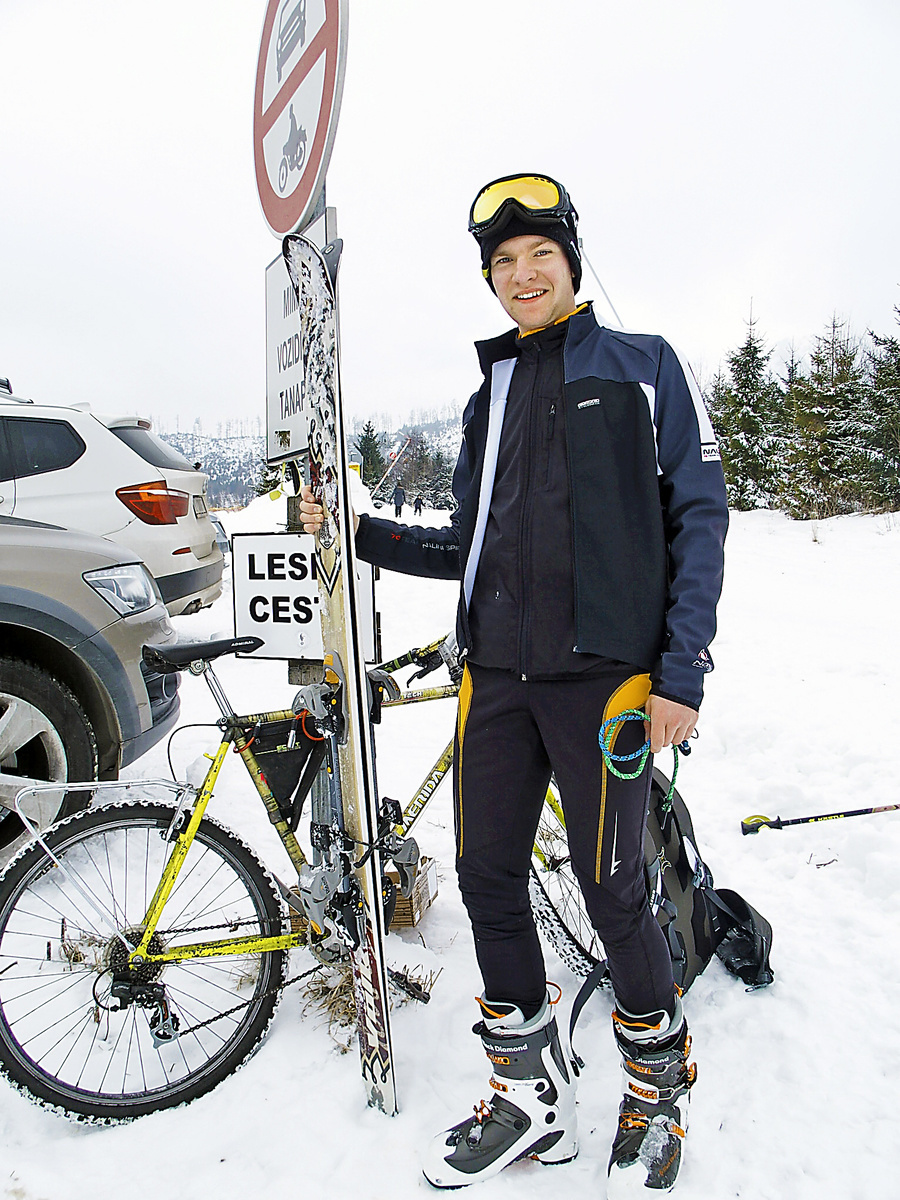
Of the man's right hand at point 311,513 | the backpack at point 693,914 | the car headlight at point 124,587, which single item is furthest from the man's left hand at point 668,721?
the car headlight at point 124,587

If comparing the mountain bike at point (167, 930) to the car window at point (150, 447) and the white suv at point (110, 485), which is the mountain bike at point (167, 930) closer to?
the white suv at point (110, 485)

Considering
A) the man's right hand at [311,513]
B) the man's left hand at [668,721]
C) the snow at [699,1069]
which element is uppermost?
the man's right hand at [311,513]

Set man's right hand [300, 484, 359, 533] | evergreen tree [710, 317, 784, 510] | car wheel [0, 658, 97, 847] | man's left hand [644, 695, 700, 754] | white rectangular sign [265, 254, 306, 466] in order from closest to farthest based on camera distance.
A: man's left hand [644, 695, 700, 754] → man's right hand [300, 484, 359, 533] → white rectangular sign [265, 254, 306, 466] → car wheel [0, 658, 97, 847] → evergreen tree [710, 317, 784, 510]

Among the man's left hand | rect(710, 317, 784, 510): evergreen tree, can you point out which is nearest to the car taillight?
the man's left hand

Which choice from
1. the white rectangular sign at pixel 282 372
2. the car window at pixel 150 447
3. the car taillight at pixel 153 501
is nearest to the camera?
the white rectangular sign at pixel 282 372

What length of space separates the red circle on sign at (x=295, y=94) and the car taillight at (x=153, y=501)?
3068 millimetres

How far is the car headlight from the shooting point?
8.99ft

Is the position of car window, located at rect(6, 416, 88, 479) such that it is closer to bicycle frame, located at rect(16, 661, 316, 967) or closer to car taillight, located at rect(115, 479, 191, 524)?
car taillight, located at rect(115, 479, 191, 524)

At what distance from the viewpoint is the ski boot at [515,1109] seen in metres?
1.71

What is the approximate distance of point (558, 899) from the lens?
8.70ft

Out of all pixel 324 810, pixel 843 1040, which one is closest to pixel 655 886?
pixel 843 1040

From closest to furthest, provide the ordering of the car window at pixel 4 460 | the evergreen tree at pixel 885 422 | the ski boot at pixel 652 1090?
the ski boot at pixel 652 1090 → the car window at pixel 4 460 → the evergreen tree at pixel 885 422

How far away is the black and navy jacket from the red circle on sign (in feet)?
3.37

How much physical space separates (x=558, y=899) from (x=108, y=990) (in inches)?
59.9
